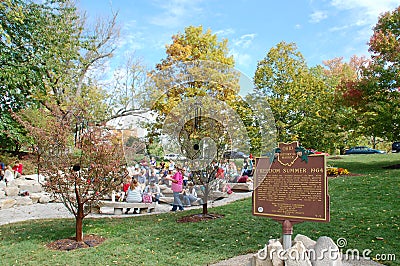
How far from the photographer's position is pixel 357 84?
14.7m

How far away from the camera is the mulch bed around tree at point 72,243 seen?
6.53m

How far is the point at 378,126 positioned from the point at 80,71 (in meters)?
20.1

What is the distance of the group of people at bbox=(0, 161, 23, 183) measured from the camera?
15837 millimetres

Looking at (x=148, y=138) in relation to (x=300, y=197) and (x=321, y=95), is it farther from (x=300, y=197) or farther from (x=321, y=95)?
(x=321, y=95)

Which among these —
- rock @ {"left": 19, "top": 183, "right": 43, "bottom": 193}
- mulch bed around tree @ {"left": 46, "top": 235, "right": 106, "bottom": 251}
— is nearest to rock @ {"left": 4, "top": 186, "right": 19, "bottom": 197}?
rock @ {"left": 19, "top": 183, "right": 43, "bottom": 193}

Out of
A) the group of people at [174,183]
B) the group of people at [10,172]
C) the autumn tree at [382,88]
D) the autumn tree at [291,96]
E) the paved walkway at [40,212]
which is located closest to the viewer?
the group of people at [174,183]

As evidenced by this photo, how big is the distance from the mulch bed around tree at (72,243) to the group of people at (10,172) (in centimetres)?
1054

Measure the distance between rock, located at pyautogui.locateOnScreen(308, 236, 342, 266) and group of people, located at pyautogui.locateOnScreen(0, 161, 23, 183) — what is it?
15369 millimetres

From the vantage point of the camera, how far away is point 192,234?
704 cm

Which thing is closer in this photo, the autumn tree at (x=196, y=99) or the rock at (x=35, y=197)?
the autumn tree at (x=196, y=99)

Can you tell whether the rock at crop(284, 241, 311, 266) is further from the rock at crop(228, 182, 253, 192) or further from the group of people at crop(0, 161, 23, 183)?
the group of people at crop(0, 161, 23, 183)

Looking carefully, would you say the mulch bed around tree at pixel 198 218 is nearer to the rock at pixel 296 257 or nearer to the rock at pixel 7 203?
the rock at pixel 296 257

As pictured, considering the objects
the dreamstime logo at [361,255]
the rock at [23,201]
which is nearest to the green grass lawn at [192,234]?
the dreamstime logo at [361,255]

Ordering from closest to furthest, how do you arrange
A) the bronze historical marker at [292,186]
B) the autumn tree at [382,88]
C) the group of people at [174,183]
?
the bronze historical marker at [292,186]
the group of people at [174,183]
the autumn tree at [382,88]
